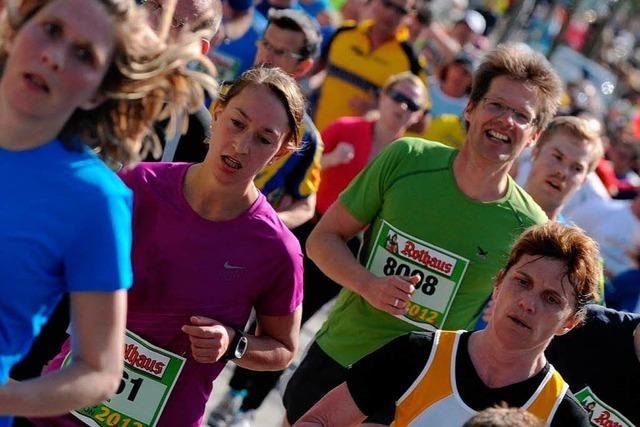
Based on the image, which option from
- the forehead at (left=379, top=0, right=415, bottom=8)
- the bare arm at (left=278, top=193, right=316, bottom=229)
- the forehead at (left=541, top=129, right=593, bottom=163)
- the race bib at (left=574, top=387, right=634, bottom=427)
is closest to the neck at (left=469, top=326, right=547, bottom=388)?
the race bib at (left=574, top=387, right=634, bottom=427)

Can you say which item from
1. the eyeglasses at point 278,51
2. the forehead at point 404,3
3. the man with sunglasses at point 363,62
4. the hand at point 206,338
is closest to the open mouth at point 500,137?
the hand at point 206,338

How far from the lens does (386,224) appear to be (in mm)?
4480

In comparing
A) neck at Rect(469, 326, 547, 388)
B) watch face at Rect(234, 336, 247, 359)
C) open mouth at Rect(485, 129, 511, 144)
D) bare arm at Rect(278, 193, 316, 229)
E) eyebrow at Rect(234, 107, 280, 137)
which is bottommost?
bare arm at Rect(278, 193, 316, 229)

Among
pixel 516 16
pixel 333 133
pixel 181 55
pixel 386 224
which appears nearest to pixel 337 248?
pixel 386 224

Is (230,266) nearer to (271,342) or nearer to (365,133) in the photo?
(271,342)

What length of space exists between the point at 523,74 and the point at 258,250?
141 cm

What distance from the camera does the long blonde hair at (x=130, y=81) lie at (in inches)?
99.2

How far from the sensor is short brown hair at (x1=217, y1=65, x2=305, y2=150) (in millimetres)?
3705

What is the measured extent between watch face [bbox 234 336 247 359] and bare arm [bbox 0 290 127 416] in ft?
3.39

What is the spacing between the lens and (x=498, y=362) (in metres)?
3.38

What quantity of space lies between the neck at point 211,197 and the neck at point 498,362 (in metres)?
0.76

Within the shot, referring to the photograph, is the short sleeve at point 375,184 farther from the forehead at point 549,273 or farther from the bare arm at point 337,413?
the bare arm at point 337,413

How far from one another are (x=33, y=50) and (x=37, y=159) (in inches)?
8.1

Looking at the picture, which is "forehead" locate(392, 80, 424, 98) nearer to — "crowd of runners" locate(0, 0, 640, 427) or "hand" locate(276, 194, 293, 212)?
"crowd of runners" locate(0, 0, 640, 427)
